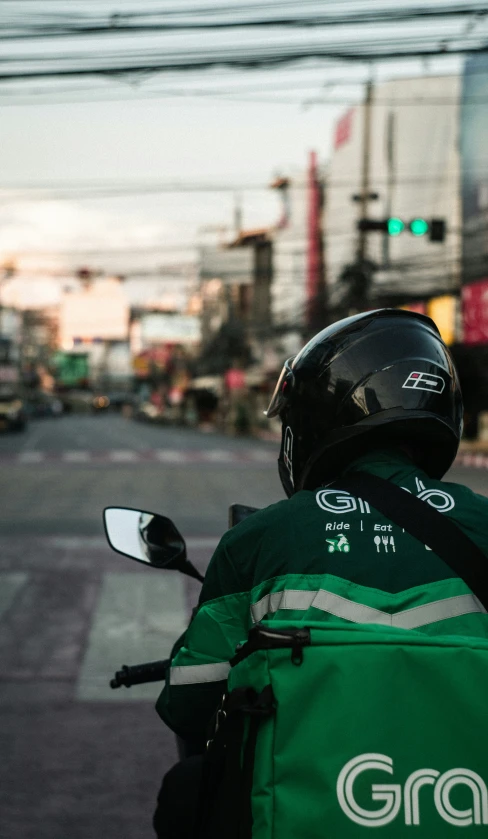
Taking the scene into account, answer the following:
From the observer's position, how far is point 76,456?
32.0 metres

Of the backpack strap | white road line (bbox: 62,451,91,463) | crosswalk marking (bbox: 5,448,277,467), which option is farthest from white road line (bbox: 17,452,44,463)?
the backpack strap

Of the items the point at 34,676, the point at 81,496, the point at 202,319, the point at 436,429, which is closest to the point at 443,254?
the point at 81,496

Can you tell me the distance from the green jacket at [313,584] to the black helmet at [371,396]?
0.24m

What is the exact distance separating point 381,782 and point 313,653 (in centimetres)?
20

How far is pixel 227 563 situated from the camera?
192 centimetres

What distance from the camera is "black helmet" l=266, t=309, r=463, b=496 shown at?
218 cm

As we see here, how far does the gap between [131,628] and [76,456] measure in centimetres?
2519

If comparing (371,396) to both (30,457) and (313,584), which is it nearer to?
(313,584)

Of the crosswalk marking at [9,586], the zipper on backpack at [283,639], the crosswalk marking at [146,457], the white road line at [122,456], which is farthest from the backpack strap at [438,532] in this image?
the white road line at [122,456]

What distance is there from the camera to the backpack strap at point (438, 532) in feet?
6.16

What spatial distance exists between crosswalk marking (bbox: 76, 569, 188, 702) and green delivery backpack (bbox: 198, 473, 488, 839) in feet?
13.6

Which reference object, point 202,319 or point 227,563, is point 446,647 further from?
point 202,319

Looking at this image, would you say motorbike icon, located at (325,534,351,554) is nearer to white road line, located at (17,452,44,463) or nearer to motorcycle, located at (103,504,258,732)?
motorcycle, located at (103,504,258,732)

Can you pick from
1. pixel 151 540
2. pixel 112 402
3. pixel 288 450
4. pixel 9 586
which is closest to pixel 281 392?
pixel 288 450
